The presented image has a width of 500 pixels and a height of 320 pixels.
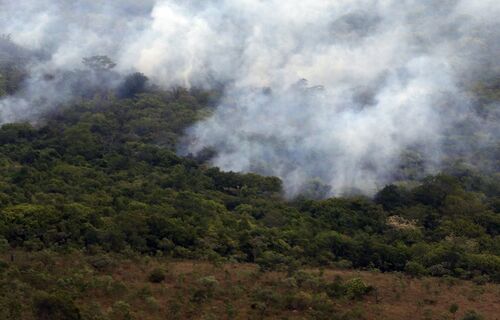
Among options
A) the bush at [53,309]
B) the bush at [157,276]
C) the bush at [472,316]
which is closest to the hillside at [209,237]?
the bush at [53,309]

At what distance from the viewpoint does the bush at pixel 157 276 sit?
2377 centimetres

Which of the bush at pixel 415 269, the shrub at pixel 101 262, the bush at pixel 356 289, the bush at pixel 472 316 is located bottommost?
the bush at pixel 472 316

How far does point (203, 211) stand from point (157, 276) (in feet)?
32.6

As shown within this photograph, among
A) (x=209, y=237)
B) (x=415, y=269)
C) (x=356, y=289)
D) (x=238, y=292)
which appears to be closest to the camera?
(x=238, y=292)

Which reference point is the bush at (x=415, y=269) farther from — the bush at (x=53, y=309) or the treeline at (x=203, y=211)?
the bush at (x=53, y=309)

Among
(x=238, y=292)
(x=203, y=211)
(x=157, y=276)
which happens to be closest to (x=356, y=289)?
(x=238, y=292)

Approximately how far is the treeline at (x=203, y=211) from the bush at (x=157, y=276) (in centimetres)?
304

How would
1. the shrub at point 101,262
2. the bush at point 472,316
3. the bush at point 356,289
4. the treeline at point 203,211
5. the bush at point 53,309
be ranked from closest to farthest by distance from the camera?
the bush at point 53,309 < the bush at point 472,316 < the bush at point 356,289 < the shrub at point 101,262 < the treeline at point 203,211

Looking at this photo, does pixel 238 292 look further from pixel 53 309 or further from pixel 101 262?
pixel 53 309

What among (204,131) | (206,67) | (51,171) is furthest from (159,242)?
(206,67)

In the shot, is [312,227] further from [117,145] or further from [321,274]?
[117,145]

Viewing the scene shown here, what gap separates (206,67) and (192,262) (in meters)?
43.4

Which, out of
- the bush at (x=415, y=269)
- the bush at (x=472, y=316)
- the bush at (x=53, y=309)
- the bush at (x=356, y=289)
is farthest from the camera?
the bush at (x=415, y=269)

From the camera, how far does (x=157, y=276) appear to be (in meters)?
23.8
